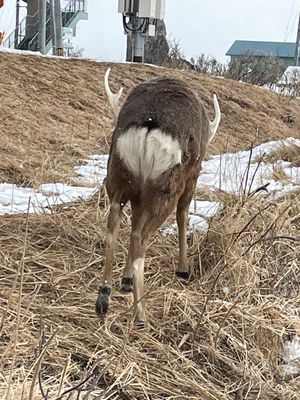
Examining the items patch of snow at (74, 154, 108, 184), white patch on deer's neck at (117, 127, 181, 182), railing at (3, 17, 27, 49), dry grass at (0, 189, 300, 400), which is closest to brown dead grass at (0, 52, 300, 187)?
patch of snow at (74, 154, 108, 184)

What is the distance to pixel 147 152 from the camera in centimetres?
390

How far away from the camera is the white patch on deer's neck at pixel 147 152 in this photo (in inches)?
154

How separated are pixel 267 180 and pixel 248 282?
2977 millimetres

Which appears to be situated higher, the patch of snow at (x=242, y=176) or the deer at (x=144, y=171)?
the deer at (x=144, y=171)

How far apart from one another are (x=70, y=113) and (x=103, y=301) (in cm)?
733

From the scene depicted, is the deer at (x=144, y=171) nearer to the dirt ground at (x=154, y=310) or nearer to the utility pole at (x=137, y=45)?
the dirt ground at (x=154, y=310)

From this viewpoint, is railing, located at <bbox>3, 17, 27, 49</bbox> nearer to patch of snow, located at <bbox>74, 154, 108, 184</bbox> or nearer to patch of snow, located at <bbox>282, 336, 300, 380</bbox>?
patch of snow, located at <bbox>74, 154, 108, 184</bbox>

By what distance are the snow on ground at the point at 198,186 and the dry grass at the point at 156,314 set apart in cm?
26

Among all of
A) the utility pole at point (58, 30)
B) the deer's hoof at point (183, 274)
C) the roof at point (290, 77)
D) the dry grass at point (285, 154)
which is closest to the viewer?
the deer's hoof at point (183, 274)

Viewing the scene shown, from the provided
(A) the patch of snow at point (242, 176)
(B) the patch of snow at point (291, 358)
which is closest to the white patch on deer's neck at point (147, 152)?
(B) the patch of snow at point (291, 358)

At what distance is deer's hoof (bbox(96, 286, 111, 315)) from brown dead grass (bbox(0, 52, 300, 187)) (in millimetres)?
3458

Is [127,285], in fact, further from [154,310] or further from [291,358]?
[291,358]

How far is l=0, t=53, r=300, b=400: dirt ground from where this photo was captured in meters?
3.44

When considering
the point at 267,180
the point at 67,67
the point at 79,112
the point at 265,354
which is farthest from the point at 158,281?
the point at 67,67
